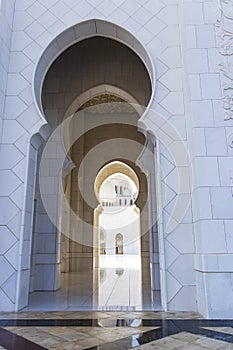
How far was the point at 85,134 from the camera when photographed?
7.62 meters

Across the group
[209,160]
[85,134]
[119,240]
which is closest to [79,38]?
[209,160]

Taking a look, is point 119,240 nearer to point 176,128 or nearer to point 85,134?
point 85,134

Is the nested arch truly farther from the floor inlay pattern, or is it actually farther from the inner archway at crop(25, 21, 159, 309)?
the floor inlay pattern

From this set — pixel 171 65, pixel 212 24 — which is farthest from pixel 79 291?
pixel 212 24

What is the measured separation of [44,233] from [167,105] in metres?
3.03

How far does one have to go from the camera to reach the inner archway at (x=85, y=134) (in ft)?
14.9

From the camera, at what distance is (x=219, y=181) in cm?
265

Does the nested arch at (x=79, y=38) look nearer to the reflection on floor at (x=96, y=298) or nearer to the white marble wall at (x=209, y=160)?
the white marble wall at (x=209, y=160)

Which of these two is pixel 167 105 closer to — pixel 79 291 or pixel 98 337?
pixel 98 337

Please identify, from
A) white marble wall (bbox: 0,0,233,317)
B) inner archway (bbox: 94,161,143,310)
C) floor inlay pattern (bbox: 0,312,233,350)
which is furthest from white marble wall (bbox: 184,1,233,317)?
inner archway (bbox: 94,161,143,310)

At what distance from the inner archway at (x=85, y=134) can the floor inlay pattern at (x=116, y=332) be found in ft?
2.48

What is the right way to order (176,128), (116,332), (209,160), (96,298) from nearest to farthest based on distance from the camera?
(116,332), (209,160), (176,128), (96,298)

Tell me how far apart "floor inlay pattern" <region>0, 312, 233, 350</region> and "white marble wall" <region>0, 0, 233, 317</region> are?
0.32 m

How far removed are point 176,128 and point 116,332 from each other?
2.21m
